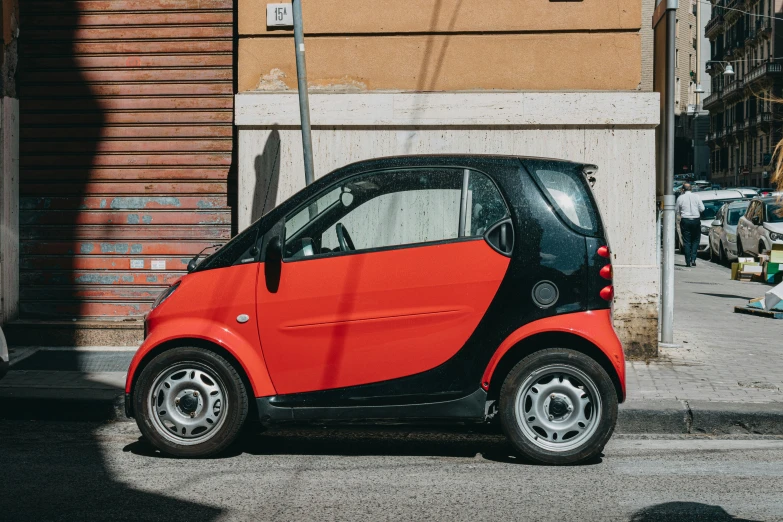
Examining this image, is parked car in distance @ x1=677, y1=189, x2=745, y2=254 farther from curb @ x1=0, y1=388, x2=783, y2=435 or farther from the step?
curb @ x1=0, y1=388, x2=783, y2=435

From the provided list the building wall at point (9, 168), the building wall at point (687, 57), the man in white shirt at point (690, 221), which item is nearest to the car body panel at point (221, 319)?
the building wall at point (9, 168)

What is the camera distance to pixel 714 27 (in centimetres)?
9812

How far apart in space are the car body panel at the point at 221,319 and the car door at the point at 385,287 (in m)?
0.07

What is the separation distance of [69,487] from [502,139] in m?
5.53

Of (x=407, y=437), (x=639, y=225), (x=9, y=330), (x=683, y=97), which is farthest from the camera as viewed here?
(x=683, y=97)

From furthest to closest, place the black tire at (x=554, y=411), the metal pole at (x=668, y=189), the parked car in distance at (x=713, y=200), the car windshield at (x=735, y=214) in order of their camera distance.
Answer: the parked car in distance at (x=713, y=200)
the car windshield at (x=735, y=214)
the metal pole at (x=668, y=189)
the black tire at (x=554, y=411)

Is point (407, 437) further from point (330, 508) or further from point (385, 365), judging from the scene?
point (330, 508)

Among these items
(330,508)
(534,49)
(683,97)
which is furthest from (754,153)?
(330,508)

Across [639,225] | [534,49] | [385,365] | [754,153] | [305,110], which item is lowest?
[385,365]

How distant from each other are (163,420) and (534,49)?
532 cm

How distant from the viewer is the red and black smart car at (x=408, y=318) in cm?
607

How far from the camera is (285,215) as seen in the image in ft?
20.8

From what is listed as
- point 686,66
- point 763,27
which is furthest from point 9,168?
point 686,66

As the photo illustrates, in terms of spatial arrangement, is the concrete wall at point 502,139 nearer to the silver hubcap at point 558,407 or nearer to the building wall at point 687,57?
the silver hubcap at point 558,407
